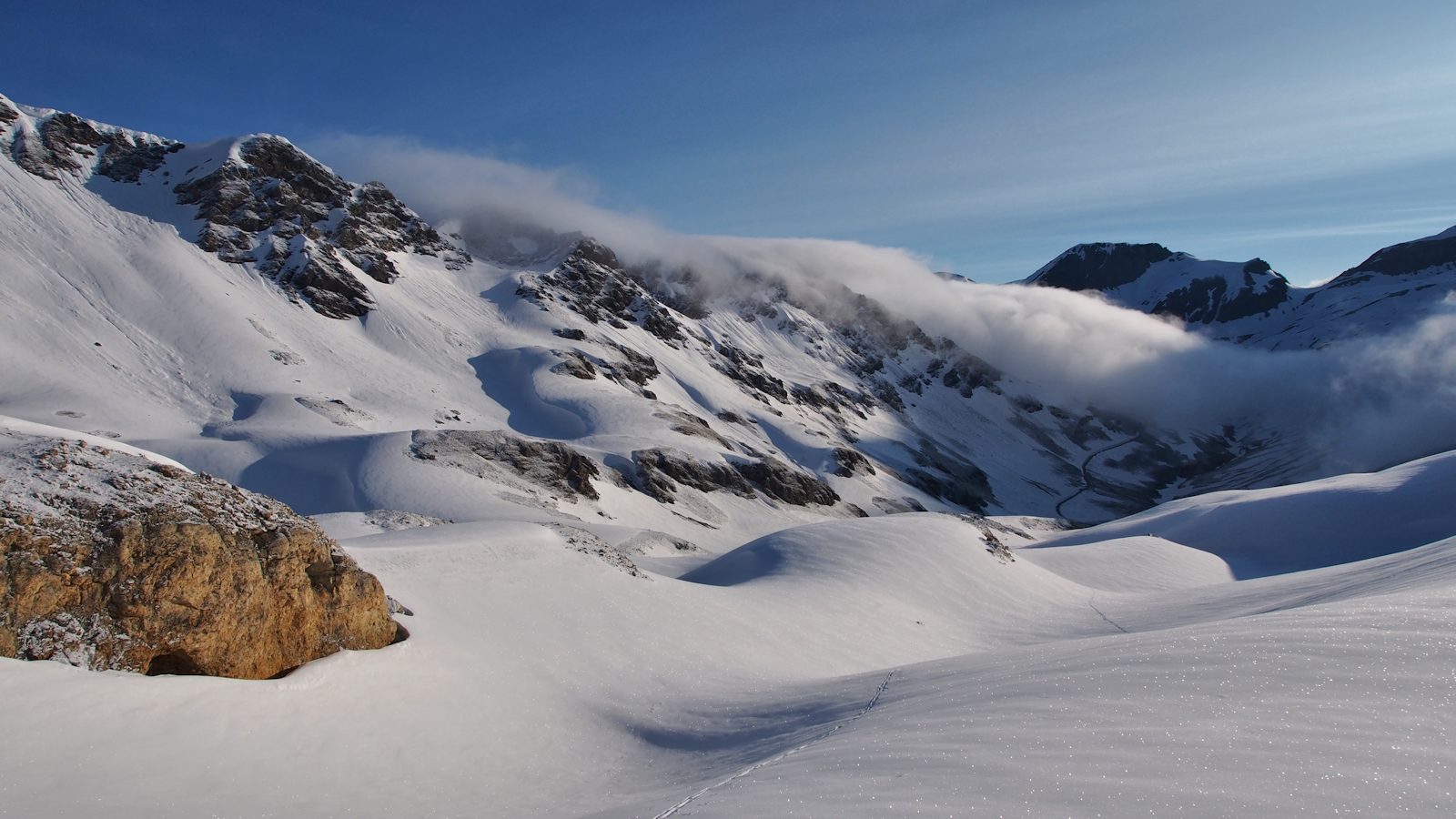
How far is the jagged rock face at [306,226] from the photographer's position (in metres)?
90.6

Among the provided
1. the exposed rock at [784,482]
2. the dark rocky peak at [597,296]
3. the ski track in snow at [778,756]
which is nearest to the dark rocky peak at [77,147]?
the dark rocky peak at [597,296]

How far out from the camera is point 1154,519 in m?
55.2

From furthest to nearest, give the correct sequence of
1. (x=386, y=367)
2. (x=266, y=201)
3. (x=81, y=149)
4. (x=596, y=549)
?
(x=266, y=201), (x=81, y=149), (x=386, y=367), (x=596, y=549)

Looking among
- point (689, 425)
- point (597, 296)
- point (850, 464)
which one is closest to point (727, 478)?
point (689, 425)

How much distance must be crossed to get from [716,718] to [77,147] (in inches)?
4850

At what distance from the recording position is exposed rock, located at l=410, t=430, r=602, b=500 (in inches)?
2331

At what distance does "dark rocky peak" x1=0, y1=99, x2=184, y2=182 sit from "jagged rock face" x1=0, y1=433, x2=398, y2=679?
105365mm

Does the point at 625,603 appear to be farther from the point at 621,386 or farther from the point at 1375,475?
the point at 621,386

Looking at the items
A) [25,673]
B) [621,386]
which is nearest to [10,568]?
[25,673]

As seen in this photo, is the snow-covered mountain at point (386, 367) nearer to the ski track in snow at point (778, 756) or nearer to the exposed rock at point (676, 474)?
the exposed rock at point (676, 474)

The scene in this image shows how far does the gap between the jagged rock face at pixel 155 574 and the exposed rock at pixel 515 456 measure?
153 feet

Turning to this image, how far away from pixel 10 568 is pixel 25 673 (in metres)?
1.46

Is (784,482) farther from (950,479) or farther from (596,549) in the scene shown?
(596,549)

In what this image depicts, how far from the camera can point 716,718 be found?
14.6 metres
